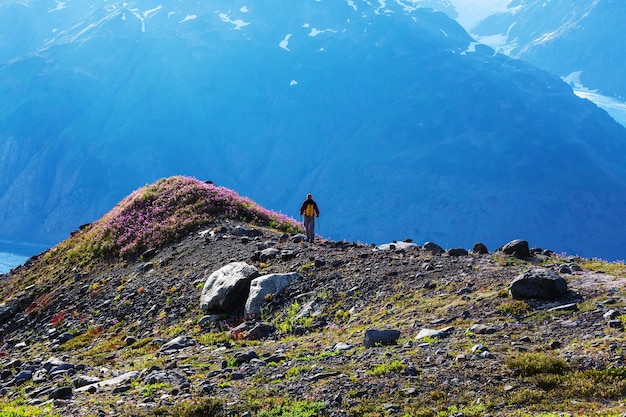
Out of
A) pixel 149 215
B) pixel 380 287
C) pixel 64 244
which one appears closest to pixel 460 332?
pixel 380 287

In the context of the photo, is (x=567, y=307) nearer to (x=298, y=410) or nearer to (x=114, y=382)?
(x=298, y=410)

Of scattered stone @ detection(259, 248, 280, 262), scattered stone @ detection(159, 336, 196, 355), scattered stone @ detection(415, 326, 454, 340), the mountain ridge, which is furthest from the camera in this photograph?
scattered stone @ detection(259, 248, 280, 262)

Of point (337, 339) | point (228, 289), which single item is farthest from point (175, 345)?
point (337, 339)

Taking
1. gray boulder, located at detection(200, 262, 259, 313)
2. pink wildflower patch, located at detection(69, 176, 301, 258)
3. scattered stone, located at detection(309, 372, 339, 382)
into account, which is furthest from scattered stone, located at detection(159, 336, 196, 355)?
pink wildflower patch, located at detection(69, 176, 301, 258)

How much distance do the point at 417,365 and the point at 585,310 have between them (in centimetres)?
505

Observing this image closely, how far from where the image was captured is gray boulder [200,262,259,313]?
2359cm

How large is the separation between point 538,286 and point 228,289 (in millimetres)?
12783

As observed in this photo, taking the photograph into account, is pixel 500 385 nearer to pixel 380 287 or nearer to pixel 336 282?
pixel 380 287

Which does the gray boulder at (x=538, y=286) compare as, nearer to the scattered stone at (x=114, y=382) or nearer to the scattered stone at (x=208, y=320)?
the scattered stone at (x=114, y=382)

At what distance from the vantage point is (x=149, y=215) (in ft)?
126

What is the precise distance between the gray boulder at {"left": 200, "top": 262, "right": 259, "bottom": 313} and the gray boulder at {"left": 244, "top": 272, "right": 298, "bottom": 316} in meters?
0.57

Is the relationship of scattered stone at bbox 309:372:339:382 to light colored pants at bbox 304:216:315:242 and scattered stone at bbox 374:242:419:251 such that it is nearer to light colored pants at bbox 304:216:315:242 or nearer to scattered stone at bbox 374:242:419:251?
scattered stone at bbox 374:242:419:251

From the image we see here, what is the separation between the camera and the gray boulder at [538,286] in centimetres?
1568

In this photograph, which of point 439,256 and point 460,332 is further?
point 439,256
